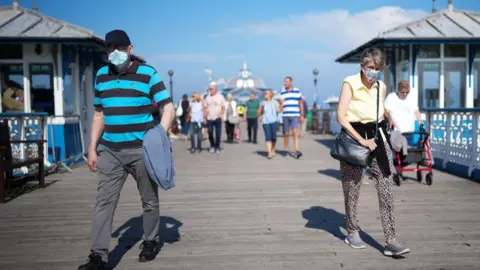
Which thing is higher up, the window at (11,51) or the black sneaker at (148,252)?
the window at (11,51)

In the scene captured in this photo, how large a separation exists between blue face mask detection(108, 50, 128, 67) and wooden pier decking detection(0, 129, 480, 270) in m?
1.73

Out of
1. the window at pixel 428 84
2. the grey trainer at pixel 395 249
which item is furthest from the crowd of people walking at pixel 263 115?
the grey trainer at pixel 395 249

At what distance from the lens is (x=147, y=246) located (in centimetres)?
438

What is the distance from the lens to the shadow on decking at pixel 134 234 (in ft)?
15.1

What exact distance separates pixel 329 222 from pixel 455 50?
34.3ft

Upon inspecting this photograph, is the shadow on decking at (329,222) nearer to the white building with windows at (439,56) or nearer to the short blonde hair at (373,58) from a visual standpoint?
the short blonde hair at (373,58)

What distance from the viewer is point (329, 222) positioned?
18.9 ft

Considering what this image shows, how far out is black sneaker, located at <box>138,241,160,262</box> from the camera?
4.34 metres

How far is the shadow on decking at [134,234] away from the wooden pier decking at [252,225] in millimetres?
11

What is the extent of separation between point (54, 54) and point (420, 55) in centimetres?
997

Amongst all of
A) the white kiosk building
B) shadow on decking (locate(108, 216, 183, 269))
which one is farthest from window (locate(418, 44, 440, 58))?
shadow on decking (locate(108, 216, 183, 269))

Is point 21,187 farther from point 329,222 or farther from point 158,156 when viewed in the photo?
point 329,222

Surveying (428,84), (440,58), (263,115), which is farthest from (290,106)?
(440,58)

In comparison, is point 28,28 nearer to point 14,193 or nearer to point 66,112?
point 66,112
